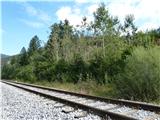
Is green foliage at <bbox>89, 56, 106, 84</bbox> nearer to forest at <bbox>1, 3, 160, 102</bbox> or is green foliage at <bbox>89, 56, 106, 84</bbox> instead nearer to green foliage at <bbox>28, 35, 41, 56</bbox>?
forest at <bbox>1, 3, 160, 102</bbox>

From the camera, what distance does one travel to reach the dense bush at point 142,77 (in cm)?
1252

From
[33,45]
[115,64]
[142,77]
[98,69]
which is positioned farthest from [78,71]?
[33,45]

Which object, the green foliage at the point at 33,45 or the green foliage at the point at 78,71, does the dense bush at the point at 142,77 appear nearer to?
the green foliage at the point at 78,71

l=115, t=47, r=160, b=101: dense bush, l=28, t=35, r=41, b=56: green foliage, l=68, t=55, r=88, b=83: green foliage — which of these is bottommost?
l=115, t=47, r=160, b=101: dense bush

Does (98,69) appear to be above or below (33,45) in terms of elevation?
below

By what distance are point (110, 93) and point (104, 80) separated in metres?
5.03

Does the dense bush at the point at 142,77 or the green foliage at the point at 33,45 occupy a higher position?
the green foliage at the point at 33,45

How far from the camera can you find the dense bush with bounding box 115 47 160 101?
1252cm

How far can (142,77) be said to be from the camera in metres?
13.0

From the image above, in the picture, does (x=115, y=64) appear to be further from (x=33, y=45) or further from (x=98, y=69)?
(x=33, y=45)

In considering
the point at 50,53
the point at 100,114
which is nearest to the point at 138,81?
the point at 100,114

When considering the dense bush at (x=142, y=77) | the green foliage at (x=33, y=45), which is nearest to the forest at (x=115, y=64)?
the dense bush at (x=142, y=77)

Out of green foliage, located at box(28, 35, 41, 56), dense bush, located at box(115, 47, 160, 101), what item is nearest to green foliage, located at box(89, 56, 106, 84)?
dense bush, located at box(115, 47, 160, 101)

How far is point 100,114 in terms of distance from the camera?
8.80 m
